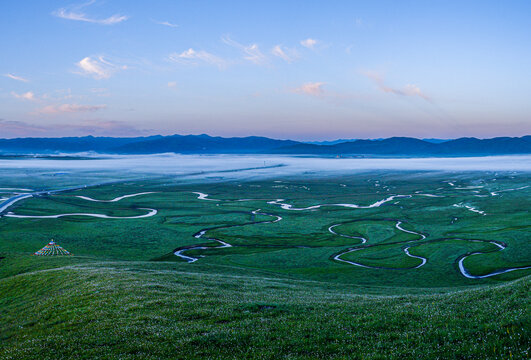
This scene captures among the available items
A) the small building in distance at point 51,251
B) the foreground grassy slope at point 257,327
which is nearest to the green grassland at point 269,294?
the foreground grassy slope at point 257,327

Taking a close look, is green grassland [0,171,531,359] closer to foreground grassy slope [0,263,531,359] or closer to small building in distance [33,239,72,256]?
foreground grassy slope [0,263,531,359]

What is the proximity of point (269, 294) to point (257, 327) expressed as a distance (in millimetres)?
13565

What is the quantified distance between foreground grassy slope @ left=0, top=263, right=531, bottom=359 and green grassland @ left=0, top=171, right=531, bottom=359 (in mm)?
89

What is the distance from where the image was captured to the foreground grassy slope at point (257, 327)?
54.3 ft

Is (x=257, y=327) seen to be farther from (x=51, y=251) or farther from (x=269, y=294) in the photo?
(x=51, y=251)

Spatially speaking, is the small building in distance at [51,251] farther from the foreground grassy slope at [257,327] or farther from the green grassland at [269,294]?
the foreground grassy slope at [257,327]

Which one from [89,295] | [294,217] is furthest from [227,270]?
[294,217]

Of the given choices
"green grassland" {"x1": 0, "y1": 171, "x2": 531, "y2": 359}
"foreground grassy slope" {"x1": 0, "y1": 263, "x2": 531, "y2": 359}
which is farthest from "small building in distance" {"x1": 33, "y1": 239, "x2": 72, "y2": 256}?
"foreground grassy slope" {"x1": 0, "y1": 263, "x2": 531, "y2": 359}

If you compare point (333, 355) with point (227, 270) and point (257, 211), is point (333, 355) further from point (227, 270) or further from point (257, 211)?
point (257, 211)

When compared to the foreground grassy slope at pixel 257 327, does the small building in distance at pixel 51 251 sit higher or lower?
lower

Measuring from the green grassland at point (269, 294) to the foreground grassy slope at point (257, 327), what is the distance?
89 millimetres

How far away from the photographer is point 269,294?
3378cm

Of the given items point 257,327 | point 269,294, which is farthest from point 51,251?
point 257,327

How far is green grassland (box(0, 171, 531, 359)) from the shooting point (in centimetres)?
1755
